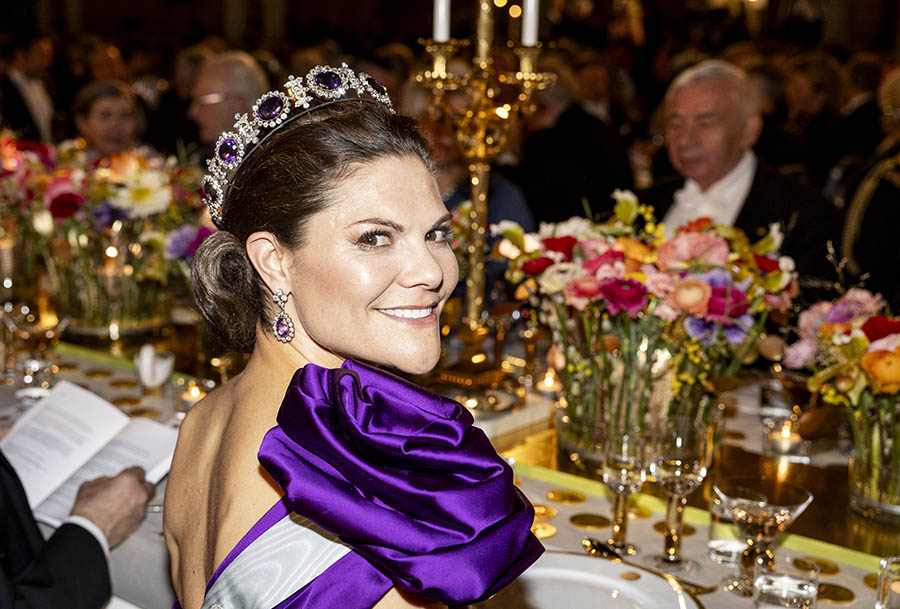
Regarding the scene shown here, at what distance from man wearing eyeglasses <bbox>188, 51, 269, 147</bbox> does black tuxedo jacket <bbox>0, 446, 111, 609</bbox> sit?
3126 mm

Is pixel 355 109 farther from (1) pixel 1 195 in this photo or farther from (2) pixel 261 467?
(1) pixel 1 195

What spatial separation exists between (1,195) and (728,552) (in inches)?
110

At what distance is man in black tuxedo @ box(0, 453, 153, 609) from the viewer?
193 cm

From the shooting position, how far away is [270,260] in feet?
4.72

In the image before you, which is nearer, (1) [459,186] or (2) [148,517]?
(2) [148,517]

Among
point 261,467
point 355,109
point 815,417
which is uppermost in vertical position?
point 355,109

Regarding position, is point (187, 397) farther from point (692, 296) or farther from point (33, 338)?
point (692, 296)

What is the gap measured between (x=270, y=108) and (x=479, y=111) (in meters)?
1.16

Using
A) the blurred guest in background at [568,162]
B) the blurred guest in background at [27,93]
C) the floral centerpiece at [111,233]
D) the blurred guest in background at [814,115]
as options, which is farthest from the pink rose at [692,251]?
the blurred guest in background at [27,93]

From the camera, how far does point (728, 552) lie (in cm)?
192

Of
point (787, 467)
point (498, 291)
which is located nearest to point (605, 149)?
point (498, 291)

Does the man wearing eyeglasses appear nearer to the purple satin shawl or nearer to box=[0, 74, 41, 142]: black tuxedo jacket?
the purple satin shawl

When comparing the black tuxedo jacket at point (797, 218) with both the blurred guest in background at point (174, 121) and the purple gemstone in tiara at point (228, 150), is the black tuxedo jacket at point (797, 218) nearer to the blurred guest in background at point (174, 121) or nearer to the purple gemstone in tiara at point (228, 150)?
the purple gemstone in tiara at point (228, 150)

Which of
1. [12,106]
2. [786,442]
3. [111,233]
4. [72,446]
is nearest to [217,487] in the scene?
[72,446]
